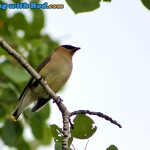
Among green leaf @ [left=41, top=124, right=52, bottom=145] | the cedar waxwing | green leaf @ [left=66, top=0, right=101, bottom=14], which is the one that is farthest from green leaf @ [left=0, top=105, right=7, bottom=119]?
green leaf @ [left=66, top=0, right=101, bottom=14]

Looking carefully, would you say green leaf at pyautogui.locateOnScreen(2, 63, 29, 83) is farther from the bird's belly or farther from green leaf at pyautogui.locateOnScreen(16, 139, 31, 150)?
green leaf at pyautogui.locateOnScreen(16, 139, 31, 150)

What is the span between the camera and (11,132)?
502 cm

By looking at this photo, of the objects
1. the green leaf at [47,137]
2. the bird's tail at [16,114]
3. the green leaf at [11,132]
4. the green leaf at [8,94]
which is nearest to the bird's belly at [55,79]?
the green leaf at [8,94]

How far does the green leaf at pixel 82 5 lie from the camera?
259 cm

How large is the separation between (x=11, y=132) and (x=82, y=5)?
2.69 m

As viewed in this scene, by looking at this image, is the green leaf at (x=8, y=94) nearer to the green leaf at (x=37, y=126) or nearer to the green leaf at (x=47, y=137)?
A: the green leaf at (x=37, y=126)

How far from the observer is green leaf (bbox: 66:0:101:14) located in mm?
2590

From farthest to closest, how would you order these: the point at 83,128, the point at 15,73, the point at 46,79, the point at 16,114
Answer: the point at 46,79, the point at 15,73, the point at 16,114, the point at 83,128

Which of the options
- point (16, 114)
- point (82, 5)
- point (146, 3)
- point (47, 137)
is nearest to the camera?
point (146, 3)

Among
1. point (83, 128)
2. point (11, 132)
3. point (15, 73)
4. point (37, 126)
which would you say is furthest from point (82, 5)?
point (37, 126)

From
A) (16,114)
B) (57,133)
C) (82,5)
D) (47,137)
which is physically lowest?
(47,137)

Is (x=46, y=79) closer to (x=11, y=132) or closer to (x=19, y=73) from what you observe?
(x=19, y=73)

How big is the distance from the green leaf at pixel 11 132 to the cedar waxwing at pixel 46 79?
8 cm

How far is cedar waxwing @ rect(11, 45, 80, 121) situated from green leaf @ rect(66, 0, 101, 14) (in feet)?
8.25
